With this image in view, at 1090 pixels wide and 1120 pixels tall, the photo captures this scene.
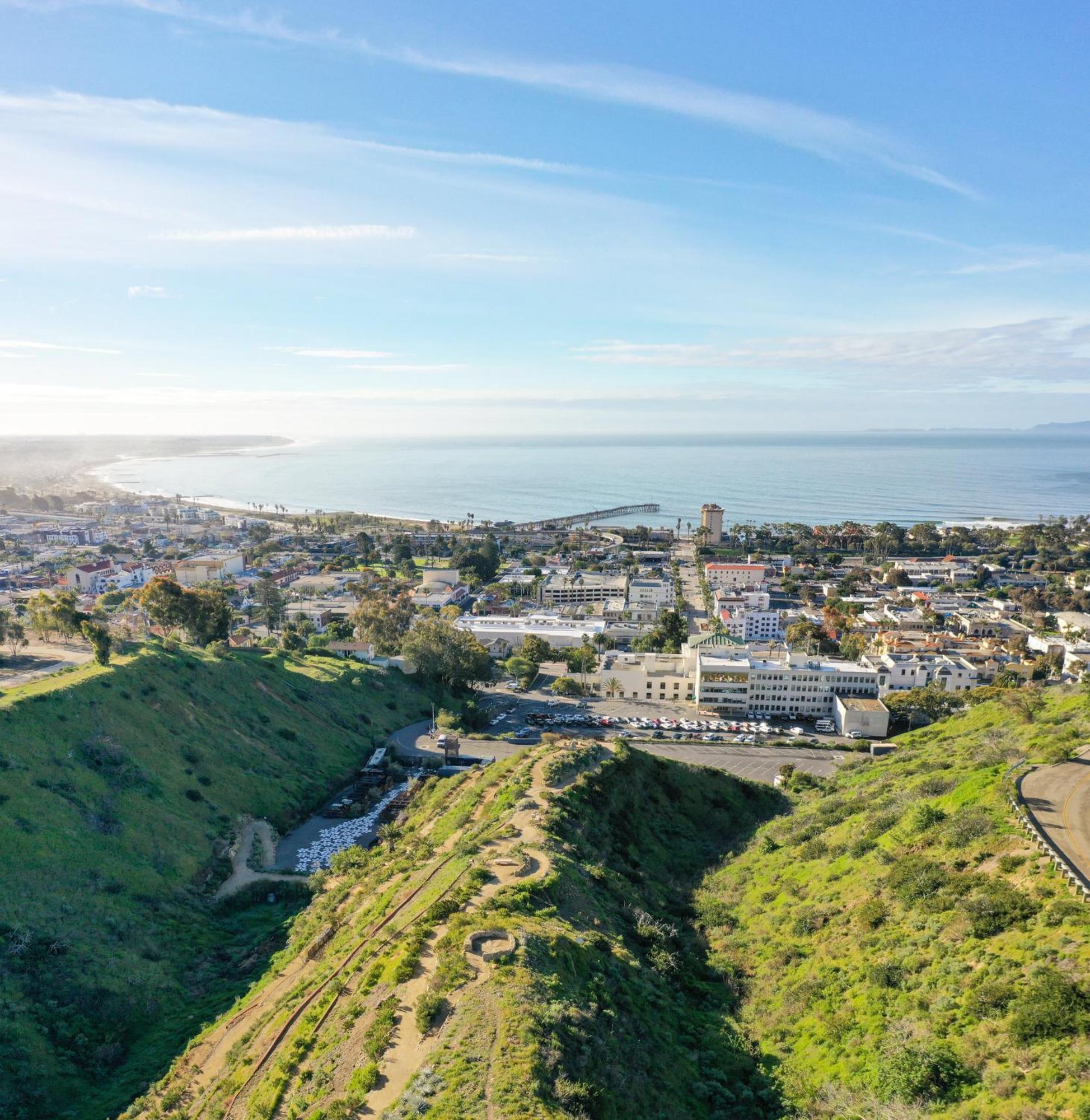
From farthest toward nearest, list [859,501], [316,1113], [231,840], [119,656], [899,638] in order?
[859,501], [899,638], [119,656], [231,840], [316,1113]

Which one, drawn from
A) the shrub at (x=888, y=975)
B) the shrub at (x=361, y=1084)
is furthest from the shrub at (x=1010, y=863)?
the shrub at (x=361, y=1084)

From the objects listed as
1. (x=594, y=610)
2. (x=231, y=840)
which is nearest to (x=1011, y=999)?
(x=231, y=840)

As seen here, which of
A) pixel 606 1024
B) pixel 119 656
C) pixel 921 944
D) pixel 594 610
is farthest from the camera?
pixel 594 610

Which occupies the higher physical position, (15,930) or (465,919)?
(465,919)

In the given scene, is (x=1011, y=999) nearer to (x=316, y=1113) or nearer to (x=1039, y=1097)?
(x=1039, y=1097)

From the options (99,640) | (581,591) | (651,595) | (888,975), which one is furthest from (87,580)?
(888,975)

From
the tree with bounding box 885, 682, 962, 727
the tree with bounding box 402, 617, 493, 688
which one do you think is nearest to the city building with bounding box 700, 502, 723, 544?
the tree with bounding box 885, 682, 962, 727

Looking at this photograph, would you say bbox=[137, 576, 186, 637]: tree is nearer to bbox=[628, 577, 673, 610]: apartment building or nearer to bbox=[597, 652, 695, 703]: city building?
bbox=[597, 652, 695, 703]: city building

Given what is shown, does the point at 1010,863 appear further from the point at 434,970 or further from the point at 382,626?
the point at 382,626
